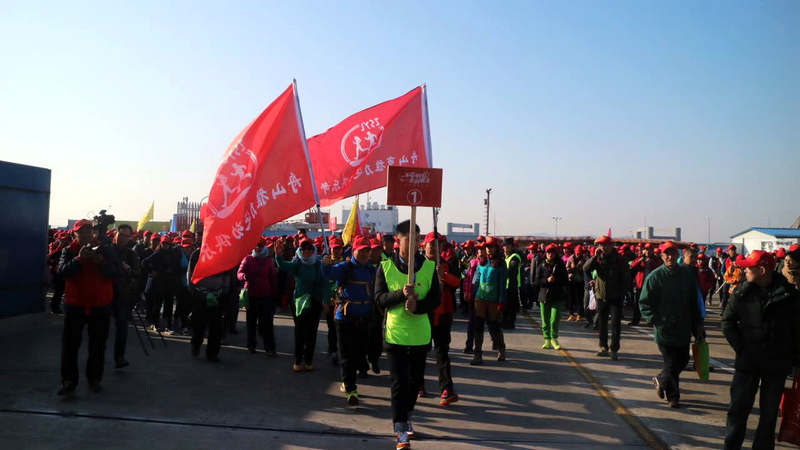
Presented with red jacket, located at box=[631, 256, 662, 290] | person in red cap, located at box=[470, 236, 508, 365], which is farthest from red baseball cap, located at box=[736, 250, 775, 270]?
red jacket, located at box=[631, 256, 662, 290]

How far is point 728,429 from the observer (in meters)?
4.99

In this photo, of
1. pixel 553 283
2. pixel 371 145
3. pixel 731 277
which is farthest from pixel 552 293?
pixel 731 277

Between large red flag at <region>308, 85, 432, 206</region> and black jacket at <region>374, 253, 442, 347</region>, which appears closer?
black jacket at <region>374, 253, 442, 347</region>

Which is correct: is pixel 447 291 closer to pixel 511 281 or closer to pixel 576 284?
pixel 511 281

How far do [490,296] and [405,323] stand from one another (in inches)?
153

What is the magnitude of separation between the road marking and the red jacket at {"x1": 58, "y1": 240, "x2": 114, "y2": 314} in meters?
6.09

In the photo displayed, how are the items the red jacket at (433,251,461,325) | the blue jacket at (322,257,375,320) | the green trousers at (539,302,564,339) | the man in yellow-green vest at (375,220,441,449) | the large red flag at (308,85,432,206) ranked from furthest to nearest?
1. the green trousers at (539,302,564,339)
2. the large red flag at (308,85,432,206)
3. the red jacket at (433,251,461,325)
4. the blue jacket at (322,257,375,320)
5. the man in yellow-green vest at (375,220,441,449)

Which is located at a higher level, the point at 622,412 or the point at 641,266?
the point at 641,266

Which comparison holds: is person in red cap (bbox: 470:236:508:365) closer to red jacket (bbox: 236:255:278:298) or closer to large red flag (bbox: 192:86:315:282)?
large red flag (bbox: 192:86:315:282)

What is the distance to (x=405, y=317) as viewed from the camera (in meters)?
5.30

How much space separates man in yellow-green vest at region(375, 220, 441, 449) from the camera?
516 cm

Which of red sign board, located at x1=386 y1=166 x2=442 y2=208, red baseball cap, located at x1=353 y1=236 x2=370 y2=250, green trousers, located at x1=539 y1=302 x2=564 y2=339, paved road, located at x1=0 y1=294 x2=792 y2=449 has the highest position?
red sign board, located at x1=386 y1=166 x2=442 y2=208

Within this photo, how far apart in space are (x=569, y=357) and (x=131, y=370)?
6836 millimetres

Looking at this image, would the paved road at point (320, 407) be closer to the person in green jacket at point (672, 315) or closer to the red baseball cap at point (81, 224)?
the person in green jacket at point (672, 315)
